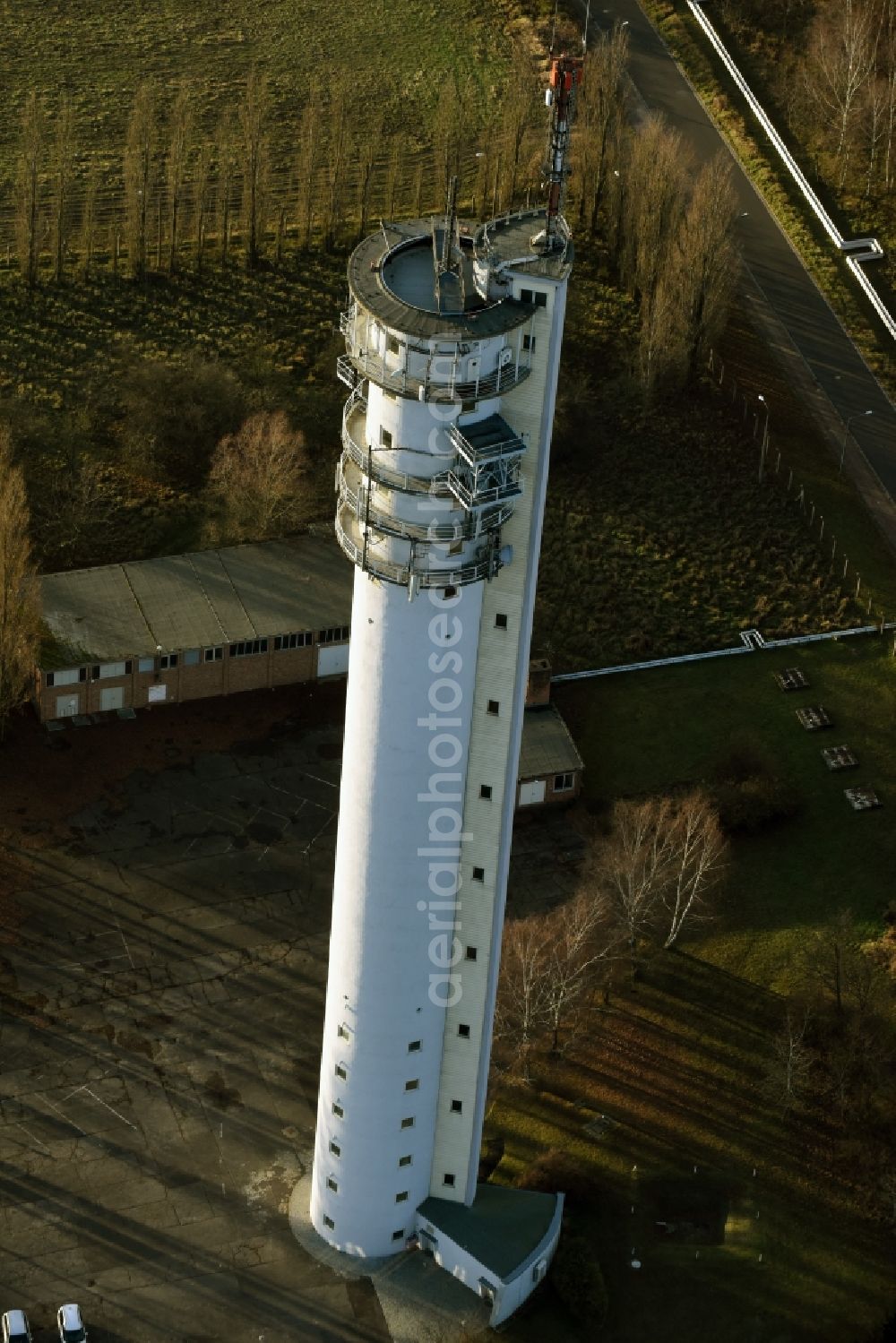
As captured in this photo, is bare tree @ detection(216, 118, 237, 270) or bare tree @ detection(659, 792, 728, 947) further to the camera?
bare tree @ detection(216, 118, 237, 270)

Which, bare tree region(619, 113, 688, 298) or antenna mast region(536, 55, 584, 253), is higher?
antenna mast region(536, 55, 584, 253)

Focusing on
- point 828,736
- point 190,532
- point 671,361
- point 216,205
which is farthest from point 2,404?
point 828,736

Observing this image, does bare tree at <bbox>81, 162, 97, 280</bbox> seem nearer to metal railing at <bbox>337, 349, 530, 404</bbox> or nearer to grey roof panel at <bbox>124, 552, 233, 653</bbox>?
grey roof panel at <bbox>124, 552, 233, 653</bbox>

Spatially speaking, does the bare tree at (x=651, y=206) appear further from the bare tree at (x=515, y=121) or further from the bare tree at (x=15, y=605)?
the bare tree at (x=15, y=605)

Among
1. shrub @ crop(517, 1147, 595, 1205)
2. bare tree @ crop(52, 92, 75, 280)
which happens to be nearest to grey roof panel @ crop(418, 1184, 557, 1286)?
shrub @ crop(517, 1147, 595, 1205)

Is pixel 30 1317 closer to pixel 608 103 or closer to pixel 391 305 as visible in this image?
pixel 391 305

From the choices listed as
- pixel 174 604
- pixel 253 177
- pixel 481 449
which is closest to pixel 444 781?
pixel 481 449
